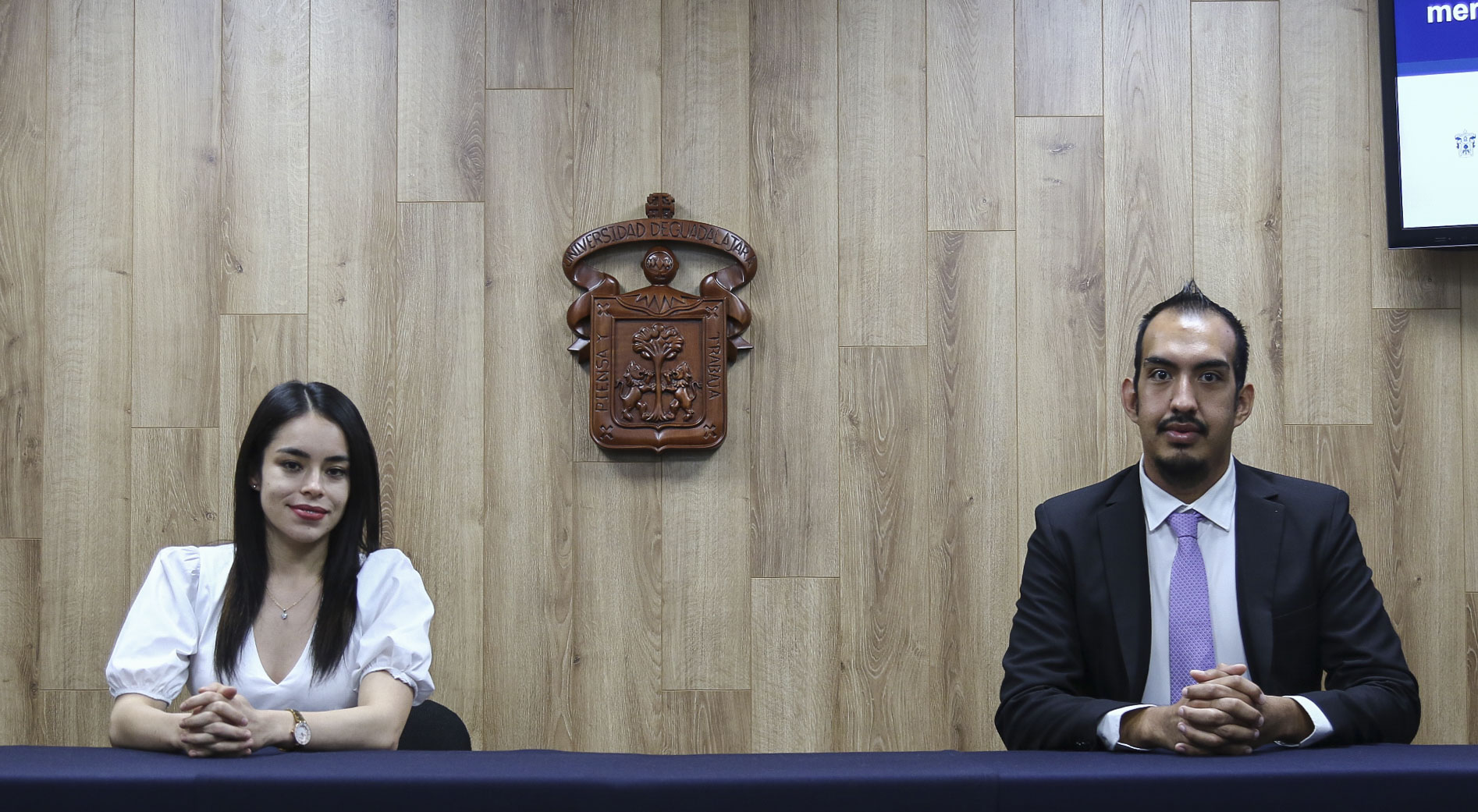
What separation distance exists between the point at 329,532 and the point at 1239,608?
5.16 feet

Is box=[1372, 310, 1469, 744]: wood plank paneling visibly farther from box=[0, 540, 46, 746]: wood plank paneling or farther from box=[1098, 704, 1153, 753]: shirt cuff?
box=[0, 540, 46, 746]: wood plank paneling

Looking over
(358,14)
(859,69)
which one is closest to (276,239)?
(358,14)

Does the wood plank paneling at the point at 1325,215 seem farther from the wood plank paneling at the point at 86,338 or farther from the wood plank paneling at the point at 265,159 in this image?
the wood plank paneling at the point at 86,338

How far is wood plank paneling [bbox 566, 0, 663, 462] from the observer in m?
2.62

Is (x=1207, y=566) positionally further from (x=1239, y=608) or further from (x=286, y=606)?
(x=286, y=606)

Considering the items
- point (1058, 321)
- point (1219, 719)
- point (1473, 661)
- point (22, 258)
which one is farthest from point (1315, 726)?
point (22, 258)

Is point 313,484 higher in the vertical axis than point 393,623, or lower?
higher

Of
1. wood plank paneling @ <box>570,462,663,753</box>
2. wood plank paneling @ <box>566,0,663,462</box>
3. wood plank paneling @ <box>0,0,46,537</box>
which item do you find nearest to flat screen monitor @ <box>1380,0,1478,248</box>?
wood plank paneling @ <box>566,0,663,462</box>

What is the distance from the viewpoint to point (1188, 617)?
188 centimetres

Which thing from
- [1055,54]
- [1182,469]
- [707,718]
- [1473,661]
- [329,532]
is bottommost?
[707,718]

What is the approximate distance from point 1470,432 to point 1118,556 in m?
1.28

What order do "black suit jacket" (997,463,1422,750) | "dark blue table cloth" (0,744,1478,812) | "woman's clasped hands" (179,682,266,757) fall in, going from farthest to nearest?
"black suit jacket" (997,463,1422,750)
"woman's clasped hands" (179,682,266,757)
"dark blue table cloth" (0,744,1478,812)

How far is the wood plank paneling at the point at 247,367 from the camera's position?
2.61 metres

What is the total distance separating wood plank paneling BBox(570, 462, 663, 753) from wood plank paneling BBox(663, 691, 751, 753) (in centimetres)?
3
